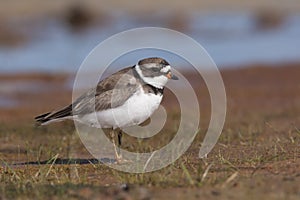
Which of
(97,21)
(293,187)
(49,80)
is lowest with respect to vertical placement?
(293,187)

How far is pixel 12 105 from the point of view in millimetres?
15203

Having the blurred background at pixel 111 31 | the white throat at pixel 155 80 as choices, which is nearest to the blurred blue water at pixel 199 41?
the blurred background at pixel 111 31

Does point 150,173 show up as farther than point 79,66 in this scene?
No

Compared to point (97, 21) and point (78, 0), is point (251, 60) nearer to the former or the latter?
point (97, 21)

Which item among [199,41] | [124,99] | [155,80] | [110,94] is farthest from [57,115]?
[199,41]

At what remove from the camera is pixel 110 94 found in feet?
25.3

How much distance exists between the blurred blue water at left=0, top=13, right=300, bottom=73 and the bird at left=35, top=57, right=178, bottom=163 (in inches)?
423

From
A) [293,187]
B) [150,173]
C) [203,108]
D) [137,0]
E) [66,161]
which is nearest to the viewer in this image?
[293,187]

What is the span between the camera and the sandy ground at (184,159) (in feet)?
19.0

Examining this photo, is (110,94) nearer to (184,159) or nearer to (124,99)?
(124,99)

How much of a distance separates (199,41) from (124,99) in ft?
55.1

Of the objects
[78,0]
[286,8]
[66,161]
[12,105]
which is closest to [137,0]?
[78,0]

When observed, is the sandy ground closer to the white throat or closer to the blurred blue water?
the white throat

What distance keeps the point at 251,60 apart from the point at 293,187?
46.3 feet
